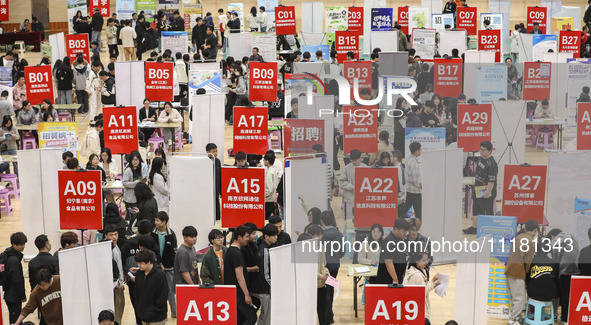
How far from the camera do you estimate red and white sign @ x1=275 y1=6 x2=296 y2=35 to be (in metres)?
25.4

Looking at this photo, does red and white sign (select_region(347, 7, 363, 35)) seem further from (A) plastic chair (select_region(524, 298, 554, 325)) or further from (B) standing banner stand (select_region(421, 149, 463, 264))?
(A) plastic chair (select_region(524, 298, 554, 325))

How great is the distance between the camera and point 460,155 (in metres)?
12.0

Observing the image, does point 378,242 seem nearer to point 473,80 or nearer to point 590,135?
point 590,135

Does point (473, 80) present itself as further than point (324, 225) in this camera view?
Yes

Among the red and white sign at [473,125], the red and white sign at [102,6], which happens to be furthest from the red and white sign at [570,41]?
the red and white sign at [102,6]

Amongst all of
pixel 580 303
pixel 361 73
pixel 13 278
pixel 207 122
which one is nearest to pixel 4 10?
pixel 361 73

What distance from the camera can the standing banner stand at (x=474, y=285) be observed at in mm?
9367

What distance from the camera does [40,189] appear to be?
1244 centimetres

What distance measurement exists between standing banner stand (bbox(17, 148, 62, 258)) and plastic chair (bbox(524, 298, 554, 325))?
6.51 metres

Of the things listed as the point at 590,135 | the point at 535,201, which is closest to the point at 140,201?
the point at 535,201

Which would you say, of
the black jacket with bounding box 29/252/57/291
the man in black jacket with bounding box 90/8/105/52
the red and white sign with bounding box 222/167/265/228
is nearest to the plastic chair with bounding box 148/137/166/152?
the red and white sign with bounding box 222/167/265/228

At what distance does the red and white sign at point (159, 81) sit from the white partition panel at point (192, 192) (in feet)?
17.0

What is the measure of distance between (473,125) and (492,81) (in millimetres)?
4662

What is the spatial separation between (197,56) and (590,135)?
38.1 ft
